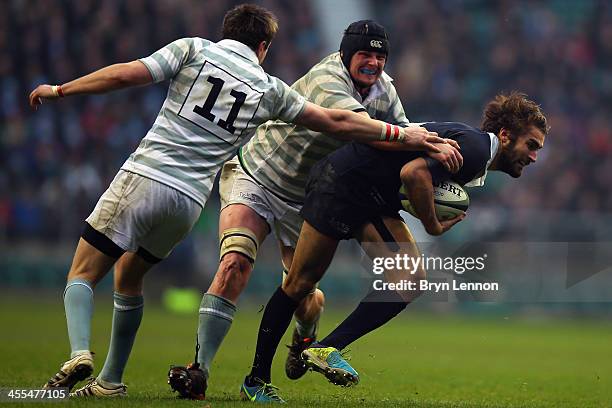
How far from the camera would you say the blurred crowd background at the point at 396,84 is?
61.8 ft

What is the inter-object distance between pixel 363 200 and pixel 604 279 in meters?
13.2

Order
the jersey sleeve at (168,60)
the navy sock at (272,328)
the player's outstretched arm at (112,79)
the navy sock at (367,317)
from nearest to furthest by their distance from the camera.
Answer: the player's outstretched arm at (112,79)
the jersey sleeve at (168,60)
the navy sock at (367,317)
the navy sock at (272,328)

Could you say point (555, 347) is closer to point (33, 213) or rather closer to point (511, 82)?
point (33, 213)

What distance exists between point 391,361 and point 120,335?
4.57m

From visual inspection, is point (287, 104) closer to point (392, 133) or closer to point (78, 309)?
point (392, 133)

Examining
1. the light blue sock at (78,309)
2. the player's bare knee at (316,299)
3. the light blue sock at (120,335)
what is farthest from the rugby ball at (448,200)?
the light blue sock at (78,309)

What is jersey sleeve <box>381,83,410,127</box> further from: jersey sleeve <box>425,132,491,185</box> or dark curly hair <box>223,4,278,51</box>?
dark curly hair <box>223,4,278,51</box>

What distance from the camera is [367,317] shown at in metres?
6.99

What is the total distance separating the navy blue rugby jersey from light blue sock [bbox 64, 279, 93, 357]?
176 cm

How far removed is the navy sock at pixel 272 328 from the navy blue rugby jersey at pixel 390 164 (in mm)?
867

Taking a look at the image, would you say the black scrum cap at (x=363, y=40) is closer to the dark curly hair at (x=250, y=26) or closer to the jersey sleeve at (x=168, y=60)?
the dark curly hair at (x=250, y=26)

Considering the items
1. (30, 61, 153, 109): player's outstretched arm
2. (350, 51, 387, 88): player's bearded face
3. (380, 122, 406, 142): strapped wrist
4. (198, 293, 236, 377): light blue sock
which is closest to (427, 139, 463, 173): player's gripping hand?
(380, 122, 406, 142): strapped wrist

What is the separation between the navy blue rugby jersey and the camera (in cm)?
663

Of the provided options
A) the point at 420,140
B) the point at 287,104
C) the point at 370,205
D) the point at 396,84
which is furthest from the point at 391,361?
the point at 396,84
